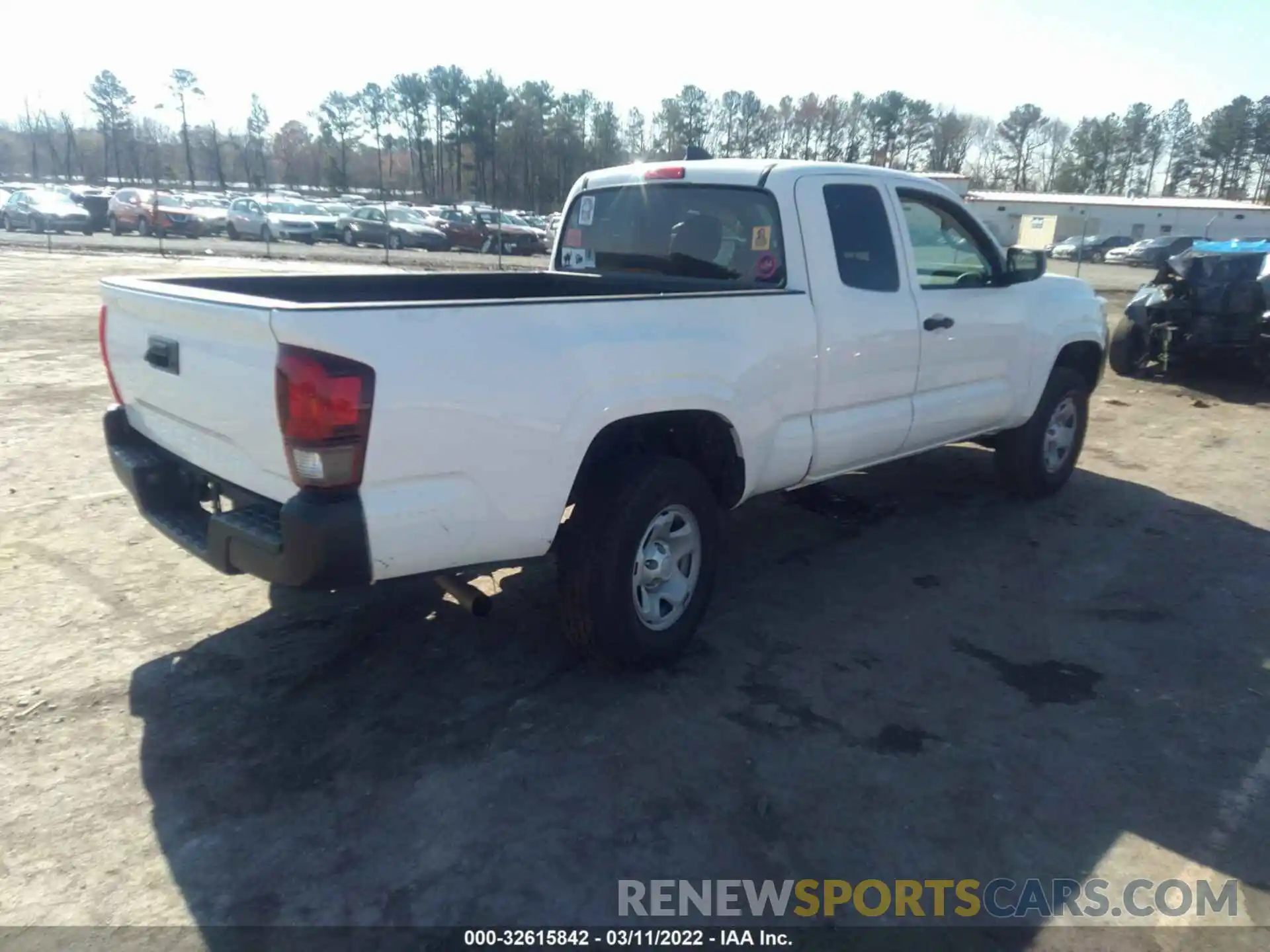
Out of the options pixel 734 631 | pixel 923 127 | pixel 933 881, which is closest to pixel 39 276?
pixel 734 631

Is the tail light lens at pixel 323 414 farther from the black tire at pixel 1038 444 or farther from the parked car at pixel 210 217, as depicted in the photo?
the parked car at pixel 210 217

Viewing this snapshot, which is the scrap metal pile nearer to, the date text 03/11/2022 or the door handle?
the date text 03/11/2022

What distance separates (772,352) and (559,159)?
69.9 metres

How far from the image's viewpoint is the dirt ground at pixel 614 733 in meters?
2.81

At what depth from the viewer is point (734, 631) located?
441 cm

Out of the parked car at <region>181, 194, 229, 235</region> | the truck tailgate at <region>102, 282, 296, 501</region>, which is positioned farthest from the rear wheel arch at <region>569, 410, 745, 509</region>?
the parked car at <region>181, 194, 229, 235</region>

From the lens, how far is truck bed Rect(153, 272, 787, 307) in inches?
174

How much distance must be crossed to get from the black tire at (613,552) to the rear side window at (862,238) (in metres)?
1.50

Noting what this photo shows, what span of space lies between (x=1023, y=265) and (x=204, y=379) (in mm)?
4624

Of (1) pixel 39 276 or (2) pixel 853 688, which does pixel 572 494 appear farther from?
(1) pixel 39 276

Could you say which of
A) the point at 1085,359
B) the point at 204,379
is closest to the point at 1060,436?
the point at 1085,359

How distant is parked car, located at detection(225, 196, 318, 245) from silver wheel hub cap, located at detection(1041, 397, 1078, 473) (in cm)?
3095

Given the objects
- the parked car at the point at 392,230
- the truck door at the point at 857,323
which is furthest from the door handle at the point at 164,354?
the parked car at the point at 392,230

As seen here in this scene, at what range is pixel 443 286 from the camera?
16.9 ft
